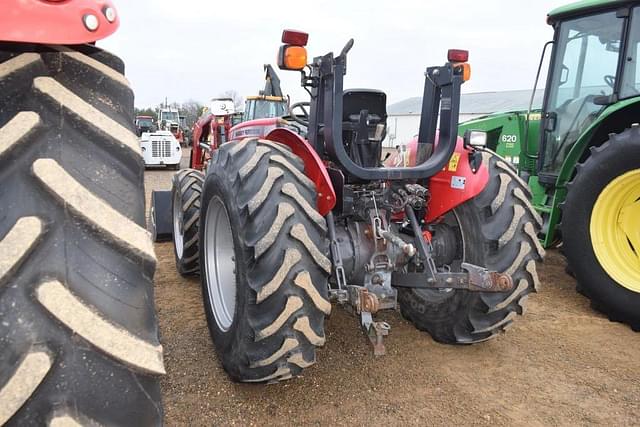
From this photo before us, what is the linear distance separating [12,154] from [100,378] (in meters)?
0.50

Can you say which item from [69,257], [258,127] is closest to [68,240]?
[69,257]

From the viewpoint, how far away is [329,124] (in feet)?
9.65

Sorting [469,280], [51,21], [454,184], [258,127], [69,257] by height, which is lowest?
[469,280]

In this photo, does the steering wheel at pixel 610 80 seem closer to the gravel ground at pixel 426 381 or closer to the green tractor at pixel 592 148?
the green tractor at pixel 592 148

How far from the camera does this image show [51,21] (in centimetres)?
113

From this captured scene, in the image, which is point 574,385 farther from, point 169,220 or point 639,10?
point 169,220

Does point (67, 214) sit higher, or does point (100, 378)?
point (67, 214)

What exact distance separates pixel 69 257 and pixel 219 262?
251 centimetres

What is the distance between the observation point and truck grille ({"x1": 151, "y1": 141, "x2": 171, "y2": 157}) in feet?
56.9

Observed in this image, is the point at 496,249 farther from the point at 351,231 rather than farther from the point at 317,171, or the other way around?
the point at 317,171

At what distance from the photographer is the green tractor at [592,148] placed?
4090 millimetres

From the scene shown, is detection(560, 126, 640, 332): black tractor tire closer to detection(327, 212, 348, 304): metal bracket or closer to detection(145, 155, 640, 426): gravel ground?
detection(145, 155, 640, 426): gravel ground

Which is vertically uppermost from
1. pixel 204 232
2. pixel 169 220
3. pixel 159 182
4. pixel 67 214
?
pixel 67 214

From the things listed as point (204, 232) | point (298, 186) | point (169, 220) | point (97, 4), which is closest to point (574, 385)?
point (298, 186)
